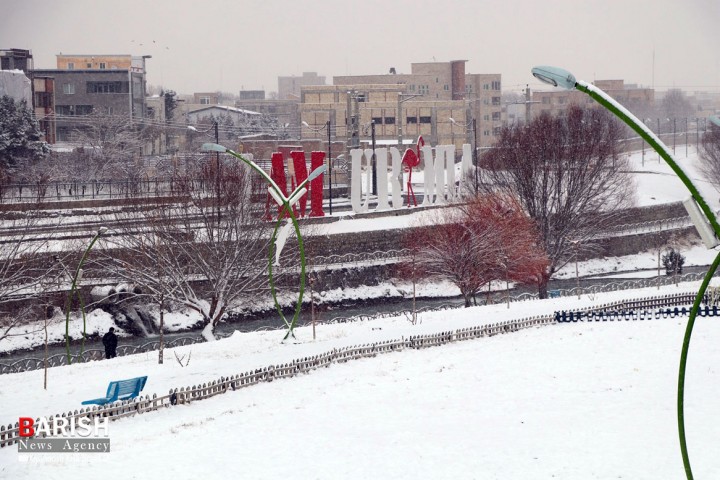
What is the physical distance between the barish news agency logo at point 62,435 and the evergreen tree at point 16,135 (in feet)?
188

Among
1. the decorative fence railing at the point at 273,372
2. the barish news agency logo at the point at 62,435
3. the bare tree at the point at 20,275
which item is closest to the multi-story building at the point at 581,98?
the bare tree at the point at 20,275

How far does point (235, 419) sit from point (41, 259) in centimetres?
2515

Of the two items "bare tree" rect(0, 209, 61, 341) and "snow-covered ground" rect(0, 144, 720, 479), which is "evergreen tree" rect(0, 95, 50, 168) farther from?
"snow-covered ground" rect(0, 144, 720, 479)

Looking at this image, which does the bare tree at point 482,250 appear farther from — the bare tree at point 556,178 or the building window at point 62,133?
the building window at point 62,133

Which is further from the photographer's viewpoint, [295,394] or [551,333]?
[551,333]

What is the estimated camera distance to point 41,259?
44719mm

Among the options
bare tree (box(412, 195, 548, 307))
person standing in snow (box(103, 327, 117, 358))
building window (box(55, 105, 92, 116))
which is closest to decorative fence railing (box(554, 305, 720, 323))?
bare tree (box(412, 195, 548, 307))

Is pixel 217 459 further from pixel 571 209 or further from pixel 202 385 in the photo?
pixel 571 209

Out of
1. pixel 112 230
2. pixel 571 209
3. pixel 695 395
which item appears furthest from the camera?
pixel 571 209

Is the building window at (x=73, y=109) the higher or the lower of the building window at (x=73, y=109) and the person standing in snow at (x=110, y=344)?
the higher

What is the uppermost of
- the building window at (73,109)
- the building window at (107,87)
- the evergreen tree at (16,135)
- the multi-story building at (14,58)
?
the multi-story building at (14,58)

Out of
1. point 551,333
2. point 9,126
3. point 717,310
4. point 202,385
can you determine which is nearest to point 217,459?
point 202,385

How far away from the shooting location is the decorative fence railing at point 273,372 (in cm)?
2184

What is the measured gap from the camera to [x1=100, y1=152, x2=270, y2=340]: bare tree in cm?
4272
